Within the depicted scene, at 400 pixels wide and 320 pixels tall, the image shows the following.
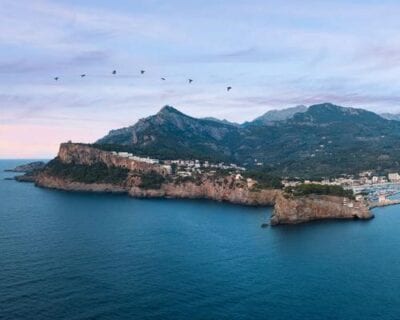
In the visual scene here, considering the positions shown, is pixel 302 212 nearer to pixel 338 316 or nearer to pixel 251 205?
pixel 251 205

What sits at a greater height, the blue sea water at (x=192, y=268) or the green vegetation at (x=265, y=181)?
the green vegetation at (x=265, y=181)

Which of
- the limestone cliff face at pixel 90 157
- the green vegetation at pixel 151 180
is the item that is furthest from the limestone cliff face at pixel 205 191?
the limestone cliff face at pixel 90 157

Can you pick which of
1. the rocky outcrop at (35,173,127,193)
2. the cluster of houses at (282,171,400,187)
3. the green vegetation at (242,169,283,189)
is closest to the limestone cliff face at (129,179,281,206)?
the green vegetation at (242,169,283,189)

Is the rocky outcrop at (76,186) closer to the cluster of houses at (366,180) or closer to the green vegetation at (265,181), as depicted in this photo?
the green vegetation at (265,181)

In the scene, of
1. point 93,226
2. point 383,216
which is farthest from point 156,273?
point 383,216

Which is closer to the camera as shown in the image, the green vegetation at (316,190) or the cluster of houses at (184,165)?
the green vegetation at (316,190)

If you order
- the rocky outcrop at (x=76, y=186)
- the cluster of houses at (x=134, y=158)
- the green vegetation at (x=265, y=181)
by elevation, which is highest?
the cluster of houses at (x=134, y=158)
